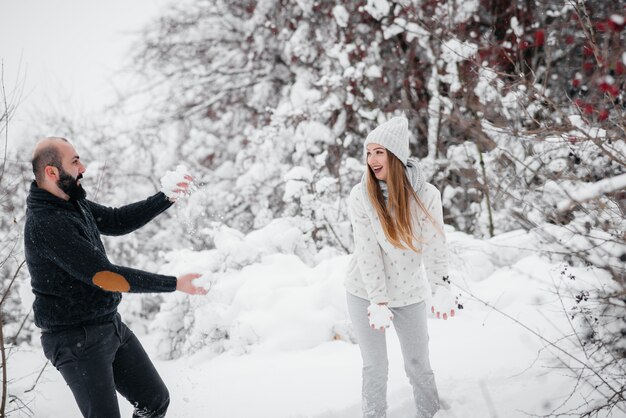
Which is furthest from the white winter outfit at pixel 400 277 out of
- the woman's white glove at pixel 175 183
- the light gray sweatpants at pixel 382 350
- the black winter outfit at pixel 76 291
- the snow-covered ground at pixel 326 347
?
the woman's white glove at pixel 175 183

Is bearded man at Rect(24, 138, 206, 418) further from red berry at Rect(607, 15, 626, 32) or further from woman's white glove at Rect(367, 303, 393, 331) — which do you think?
red berry at Rect(607, 15, 626, 32)

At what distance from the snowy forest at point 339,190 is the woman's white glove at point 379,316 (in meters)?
0.75

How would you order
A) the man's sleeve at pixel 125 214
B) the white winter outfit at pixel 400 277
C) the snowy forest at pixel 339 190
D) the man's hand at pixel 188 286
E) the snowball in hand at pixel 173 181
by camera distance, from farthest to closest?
the snowball in hand at pixel 173 181 < the man's sleeve at pixel 125 214 < the snowy forest at pixel 339 190 < the white winter outfit at pixel 400 277 < the man's hand at pixel 188 286

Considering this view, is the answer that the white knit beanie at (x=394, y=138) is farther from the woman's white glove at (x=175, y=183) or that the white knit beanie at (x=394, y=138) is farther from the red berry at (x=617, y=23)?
the woman's white glove at (x=175, y=183)

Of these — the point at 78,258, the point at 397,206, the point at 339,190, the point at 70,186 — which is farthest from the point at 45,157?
the point at 339,190

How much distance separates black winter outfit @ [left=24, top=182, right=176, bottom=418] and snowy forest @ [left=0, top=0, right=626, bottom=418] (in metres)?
0.57

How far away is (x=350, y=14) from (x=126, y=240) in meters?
6.58

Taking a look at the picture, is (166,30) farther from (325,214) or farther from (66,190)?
(66,190)

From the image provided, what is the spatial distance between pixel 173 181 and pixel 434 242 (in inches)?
70.7

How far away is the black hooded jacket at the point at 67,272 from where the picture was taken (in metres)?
2.01

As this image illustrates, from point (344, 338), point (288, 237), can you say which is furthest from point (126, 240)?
point (344, 338)

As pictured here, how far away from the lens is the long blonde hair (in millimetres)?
2277

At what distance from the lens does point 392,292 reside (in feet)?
7.83

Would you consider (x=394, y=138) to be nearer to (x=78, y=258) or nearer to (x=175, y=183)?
(x=175, y=183)
